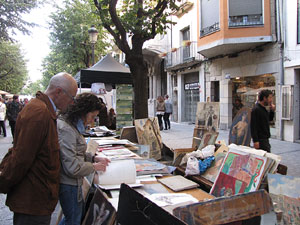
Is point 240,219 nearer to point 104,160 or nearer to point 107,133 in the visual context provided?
point 104,160

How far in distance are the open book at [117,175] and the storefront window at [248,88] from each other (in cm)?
970

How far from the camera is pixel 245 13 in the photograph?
11305 mm

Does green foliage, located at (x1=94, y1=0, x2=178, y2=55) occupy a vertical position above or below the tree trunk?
above

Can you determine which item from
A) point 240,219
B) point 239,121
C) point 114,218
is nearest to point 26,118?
point 114,218

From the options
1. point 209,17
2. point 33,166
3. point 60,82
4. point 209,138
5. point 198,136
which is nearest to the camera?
point 33,166

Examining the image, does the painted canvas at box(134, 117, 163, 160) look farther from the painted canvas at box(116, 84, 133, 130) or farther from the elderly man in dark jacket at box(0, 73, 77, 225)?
the elderly man in dark jacket at box(0, 73, 77, 225)

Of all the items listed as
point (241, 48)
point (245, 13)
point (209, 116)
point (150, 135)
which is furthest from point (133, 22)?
point (241, 48)

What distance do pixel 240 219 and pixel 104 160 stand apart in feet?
4.10

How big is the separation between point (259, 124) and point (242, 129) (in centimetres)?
34

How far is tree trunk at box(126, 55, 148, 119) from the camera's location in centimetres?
615

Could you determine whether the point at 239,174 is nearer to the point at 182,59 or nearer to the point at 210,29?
the point at 210,29

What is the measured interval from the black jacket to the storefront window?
688cm

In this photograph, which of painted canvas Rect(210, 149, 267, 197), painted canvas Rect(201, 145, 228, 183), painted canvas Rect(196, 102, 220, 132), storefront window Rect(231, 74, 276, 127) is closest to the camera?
painted canvas Rect(210, 149, 267, 197)

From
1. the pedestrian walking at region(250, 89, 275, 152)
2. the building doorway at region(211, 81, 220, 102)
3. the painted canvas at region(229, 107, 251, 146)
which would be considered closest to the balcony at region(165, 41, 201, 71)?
the building doorway at region(211, 81, 220, 102)
